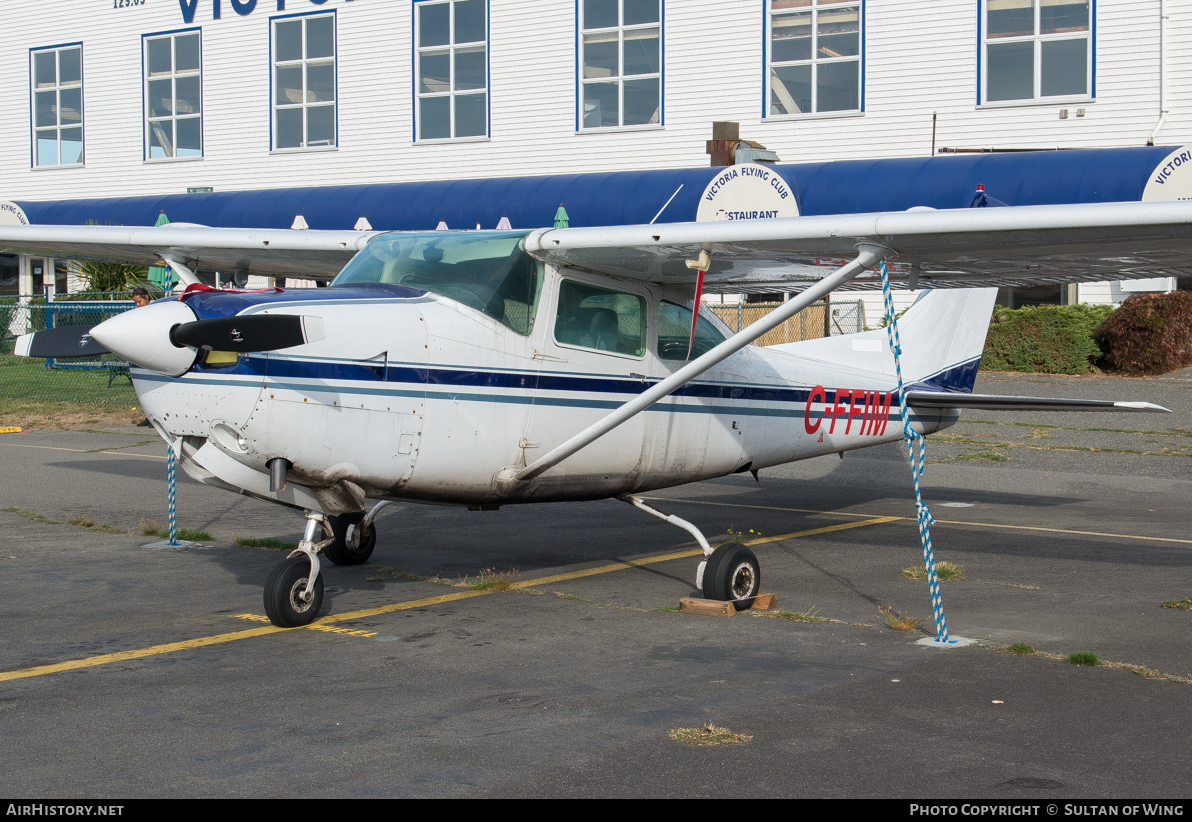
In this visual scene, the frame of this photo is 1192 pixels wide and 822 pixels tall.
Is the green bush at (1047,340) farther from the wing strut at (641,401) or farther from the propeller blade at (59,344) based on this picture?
the propeller blade at (59,344)

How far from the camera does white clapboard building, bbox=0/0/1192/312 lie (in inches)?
902

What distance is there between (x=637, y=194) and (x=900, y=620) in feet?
53.3

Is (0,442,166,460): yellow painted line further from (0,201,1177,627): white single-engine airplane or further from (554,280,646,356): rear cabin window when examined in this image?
(554,280,646,356): rear cabin window

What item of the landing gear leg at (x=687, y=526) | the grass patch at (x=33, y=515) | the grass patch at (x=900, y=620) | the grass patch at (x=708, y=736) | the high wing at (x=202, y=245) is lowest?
the grass patch at (x=900, y=620)

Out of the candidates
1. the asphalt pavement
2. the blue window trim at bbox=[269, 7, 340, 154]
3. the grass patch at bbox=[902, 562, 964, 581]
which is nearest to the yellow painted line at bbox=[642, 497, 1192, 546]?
the asphalt pavement

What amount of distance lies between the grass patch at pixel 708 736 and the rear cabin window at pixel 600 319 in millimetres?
3208

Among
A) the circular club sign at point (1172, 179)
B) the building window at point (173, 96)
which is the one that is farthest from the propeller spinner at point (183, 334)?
the building window at point (173, 96)

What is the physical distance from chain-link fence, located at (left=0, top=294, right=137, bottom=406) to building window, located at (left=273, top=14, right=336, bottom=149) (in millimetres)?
7031

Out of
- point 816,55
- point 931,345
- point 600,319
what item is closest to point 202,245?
point 600,319

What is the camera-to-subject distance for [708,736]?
462 centimetres

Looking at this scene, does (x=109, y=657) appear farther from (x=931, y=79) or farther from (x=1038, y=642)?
(x=931, y=79)

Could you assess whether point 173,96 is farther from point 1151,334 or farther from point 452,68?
point 1151,334

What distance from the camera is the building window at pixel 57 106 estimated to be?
34750mm

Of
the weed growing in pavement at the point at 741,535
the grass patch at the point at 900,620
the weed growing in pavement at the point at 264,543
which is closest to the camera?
the grass patch at the point at 900,620
